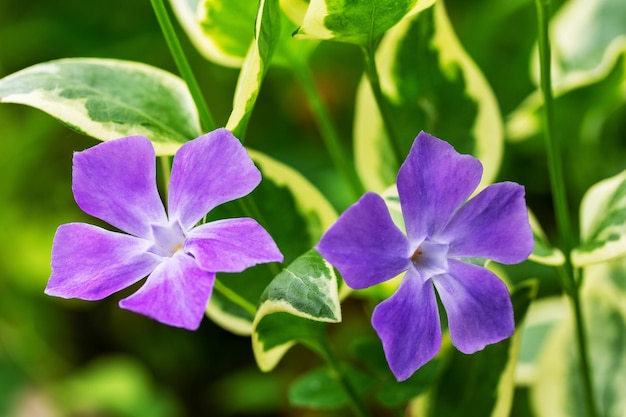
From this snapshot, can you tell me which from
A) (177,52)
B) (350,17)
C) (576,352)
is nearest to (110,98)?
(177,52)

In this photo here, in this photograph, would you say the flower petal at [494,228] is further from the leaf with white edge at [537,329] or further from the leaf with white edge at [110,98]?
the leaf with white edge at [537,329]

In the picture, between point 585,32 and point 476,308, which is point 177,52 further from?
point 585,32

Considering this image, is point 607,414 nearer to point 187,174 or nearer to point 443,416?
point 443,416

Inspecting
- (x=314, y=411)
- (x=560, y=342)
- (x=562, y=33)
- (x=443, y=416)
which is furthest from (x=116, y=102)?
(x=314, y=411)

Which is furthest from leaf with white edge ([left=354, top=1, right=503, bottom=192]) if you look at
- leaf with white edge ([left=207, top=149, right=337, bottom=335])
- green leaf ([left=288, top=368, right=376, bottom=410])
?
green leaf ([left=288, top=368, right=376, bottom=410])

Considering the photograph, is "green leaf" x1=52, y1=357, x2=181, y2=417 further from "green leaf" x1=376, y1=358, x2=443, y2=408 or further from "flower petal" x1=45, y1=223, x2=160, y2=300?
"flower petal" x1=45, y1=223, x2=160, y2=300

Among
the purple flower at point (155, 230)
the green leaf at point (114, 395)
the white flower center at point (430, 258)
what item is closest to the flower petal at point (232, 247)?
the purple flower at point (155, 230)
